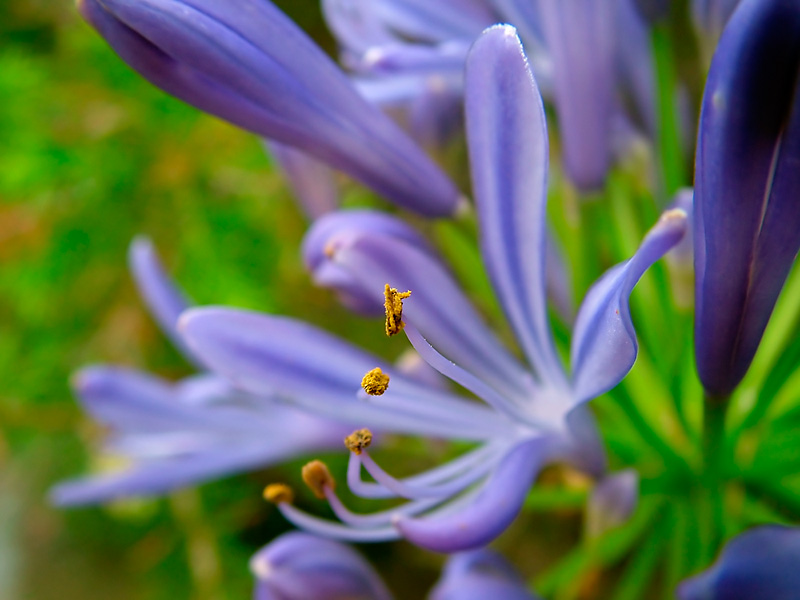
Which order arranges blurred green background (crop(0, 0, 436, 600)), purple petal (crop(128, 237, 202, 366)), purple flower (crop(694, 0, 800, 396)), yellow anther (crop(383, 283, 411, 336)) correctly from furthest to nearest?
blurred green background (crop(0, 0, 436, 600)), purple petal (crop(128, 237, 202, 366)), yellow anther (crop(383, 283, 411, 336)), purple flower (crop(694, 0, 800, 396))

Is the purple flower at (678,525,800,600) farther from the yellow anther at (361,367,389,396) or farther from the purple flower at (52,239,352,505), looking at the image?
the purple flower at (52,239,352,505)

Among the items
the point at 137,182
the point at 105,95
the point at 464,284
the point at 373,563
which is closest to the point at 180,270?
the point at 137,182

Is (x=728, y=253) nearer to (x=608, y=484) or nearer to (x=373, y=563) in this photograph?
(x=608, y=484)

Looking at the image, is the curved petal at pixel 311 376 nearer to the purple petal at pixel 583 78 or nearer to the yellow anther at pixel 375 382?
the yellow anther at pixel 375 382

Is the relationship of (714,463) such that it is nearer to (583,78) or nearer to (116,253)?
(583,78)

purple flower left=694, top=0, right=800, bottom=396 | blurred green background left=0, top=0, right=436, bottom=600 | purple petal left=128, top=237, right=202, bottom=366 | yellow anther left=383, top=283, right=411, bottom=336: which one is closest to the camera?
purple flower left=694, top=0, right=800, bottom=396

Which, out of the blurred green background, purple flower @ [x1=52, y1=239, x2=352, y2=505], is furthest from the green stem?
the blurred green background
